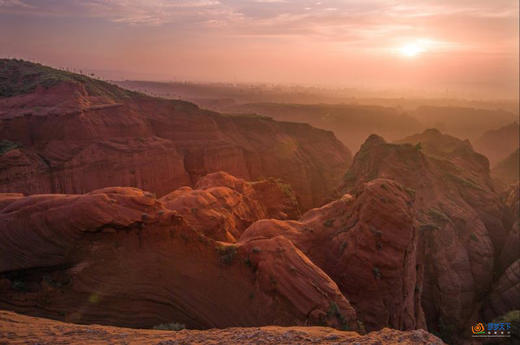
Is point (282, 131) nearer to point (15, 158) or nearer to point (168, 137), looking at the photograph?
point (168, 137)

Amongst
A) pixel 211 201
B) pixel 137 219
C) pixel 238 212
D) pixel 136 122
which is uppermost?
pixel 136 122

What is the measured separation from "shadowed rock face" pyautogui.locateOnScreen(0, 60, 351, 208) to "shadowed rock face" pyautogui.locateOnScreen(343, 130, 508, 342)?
14802mm

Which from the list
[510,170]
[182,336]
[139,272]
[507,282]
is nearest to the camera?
[182,336]

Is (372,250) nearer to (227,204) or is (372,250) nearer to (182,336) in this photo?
(182,336)

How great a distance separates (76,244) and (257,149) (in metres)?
33.4

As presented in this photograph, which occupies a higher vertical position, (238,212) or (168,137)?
(168,137)

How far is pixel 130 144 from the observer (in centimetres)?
3119

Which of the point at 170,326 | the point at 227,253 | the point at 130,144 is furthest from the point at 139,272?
the point at 130,144

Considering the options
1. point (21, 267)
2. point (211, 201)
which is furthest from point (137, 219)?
point (211, 201)

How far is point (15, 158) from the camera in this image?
22984 mm

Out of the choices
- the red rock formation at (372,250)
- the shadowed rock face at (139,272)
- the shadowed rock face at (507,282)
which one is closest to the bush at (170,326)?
the shadowed rock face at (139,272)

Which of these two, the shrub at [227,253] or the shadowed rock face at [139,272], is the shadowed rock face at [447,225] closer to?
the shadowed rock face at [139,272]

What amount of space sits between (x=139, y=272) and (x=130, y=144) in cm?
2472

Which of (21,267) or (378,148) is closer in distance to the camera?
(21,267)
